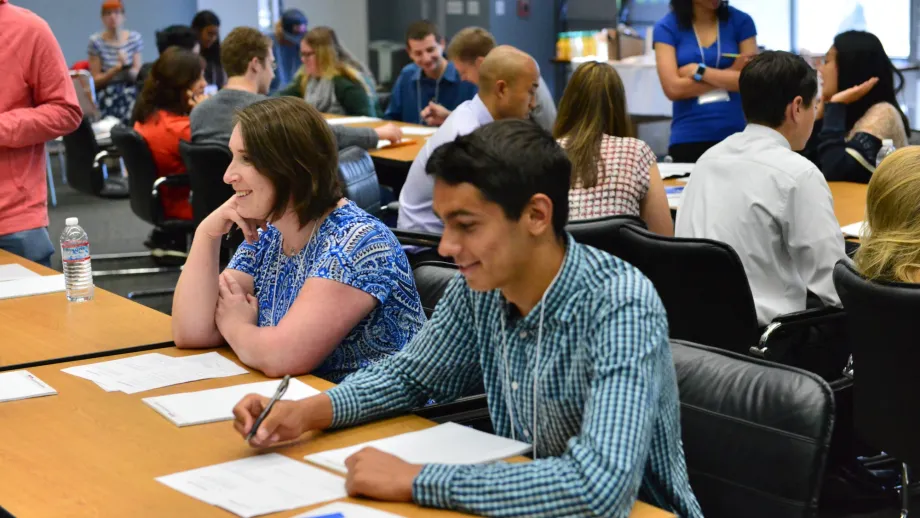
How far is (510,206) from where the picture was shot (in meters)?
1.60

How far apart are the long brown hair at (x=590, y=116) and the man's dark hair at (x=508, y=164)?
78.4 inches

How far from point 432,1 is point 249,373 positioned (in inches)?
369

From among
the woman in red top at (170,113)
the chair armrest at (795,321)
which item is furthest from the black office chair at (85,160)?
the chair armrest at (795,321)

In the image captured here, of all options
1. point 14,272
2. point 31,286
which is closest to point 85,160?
point 14,272

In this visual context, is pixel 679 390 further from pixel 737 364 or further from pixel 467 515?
pixel 467 515

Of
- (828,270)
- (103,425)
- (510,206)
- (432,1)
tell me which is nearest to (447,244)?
(510,206)

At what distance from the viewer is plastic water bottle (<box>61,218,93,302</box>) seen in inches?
116

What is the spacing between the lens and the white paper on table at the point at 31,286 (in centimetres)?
308

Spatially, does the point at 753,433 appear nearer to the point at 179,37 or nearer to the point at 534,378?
the point at 534,378

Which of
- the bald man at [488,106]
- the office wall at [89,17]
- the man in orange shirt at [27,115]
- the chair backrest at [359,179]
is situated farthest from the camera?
the office wall at [89,17]

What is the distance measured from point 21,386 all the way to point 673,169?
3234mm

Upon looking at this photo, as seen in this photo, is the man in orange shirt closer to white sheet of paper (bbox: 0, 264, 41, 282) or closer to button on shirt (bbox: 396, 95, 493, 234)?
white sheet of paper (bbox: 0, 264, 41, 282)

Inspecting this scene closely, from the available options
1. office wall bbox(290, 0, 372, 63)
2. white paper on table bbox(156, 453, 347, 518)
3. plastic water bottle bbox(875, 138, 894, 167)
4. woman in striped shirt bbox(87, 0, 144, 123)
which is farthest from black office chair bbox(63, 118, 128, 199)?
office wall bbox(290, 0, 372, 63)

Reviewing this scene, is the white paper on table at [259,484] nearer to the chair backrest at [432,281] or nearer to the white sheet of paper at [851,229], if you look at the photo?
the chair backrest at [432,281]
